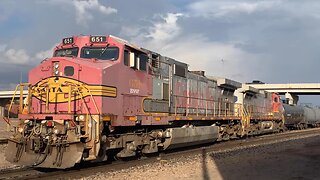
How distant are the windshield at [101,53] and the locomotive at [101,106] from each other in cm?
3

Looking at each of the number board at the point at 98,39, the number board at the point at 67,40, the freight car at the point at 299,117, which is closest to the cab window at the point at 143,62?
the number board at the point at 98,39

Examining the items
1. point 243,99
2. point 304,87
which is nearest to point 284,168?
point 243,99

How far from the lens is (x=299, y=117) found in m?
41.2

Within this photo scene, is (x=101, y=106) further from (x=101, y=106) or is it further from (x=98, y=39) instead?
(x=98, y=39)

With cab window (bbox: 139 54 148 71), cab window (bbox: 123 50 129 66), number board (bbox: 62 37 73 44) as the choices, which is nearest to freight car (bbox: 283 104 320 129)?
cab window (bbox: 139 54 148 71)

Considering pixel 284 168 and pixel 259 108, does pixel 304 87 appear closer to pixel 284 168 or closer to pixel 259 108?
pixel 259 108

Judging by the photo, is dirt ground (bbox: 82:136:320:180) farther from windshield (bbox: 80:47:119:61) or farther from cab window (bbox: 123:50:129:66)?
windshield (bbox: 80:47:119:61)

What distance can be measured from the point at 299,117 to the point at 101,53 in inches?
1335

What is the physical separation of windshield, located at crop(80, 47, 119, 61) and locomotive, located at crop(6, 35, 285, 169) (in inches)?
1.3

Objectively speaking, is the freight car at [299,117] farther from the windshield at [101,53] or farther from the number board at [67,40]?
the number board at [67,40]

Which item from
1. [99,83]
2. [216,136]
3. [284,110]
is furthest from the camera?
[284,110]

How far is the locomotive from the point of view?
10438 millimetres

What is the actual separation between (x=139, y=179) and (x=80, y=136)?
206cm

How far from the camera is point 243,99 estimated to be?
2484 centimetres
